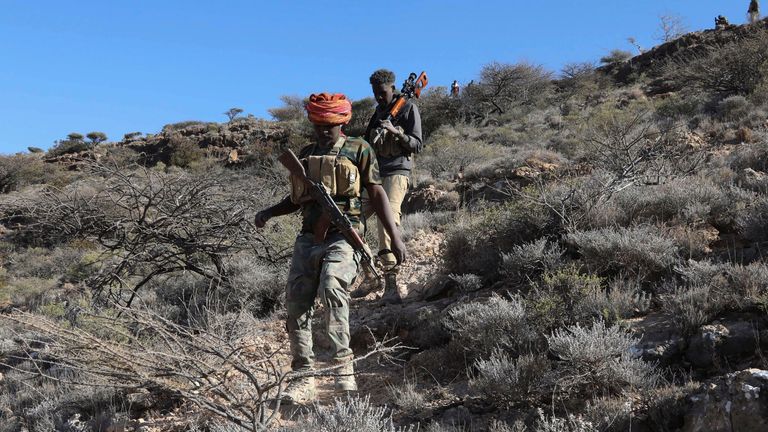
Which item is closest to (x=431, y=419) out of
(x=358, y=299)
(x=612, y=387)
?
(x=612, y=387)

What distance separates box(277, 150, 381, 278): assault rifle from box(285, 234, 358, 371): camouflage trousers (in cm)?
5

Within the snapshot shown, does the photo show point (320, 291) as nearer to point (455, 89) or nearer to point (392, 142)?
point (392, 142)

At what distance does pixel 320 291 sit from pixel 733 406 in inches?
83.0

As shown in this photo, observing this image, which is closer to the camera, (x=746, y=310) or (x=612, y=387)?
(x=612, y=387)

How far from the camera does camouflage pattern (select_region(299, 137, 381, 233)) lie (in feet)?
11.9

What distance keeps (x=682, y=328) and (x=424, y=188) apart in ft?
25.7

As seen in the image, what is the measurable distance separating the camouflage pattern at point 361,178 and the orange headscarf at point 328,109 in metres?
0.17

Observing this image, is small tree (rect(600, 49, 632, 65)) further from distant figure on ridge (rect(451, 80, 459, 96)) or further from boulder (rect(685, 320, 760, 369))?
boulder (rect(685, 320, 760, 369))

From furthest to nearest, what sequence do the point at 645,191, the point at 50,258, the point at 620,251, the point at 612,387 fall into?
1. the point at 50,258
2. the point at 645,191
3. the point at 620,251
4. the point at 612,387

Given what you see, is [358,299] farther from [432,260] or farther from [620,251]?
[620,251]

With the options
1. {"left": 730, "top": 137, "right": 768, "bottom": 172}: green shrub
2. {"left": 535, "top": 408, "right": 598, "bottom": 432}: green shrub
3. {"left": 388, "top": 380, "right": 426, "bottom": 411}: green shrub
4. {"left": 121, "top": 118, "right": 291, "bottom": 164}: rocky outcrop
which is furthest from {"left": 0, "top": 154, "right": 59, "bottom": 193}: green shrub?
{"left": 535, "top": 408, "right": 598, "bottom": 432}: green shrub

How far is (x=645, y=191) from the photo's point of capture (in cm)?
539

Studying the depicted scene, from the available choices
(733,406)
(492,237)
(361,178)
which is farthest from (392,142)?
(733,406)

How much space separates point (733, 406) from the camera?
85.8 inches
